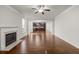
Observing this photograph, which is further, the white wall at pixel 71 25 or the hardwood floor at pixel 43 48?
the white wall at pixel 71 25

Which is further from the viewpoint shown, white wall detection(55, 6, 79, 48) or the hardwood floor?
white wall detection(55, 6, 79, 48)

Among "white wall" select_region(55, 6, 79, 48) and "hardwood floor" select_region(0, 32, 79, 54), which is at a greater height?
"white wall" select_region(55, 6, 79, 48)

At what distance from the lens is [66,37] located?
3.10m

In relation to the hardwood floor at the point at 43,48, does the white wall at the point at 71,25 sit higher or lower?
higher

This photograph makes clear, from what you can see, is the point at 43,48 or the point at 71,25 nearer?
the point at 43,48

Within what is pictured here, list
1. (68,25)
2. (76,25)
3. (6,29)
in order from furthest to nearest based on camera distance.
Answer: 1. (68,25)
2. (76,25)
3. (6,29)

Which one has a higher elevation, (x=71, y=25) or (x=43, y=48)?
(x=71, y=25)
